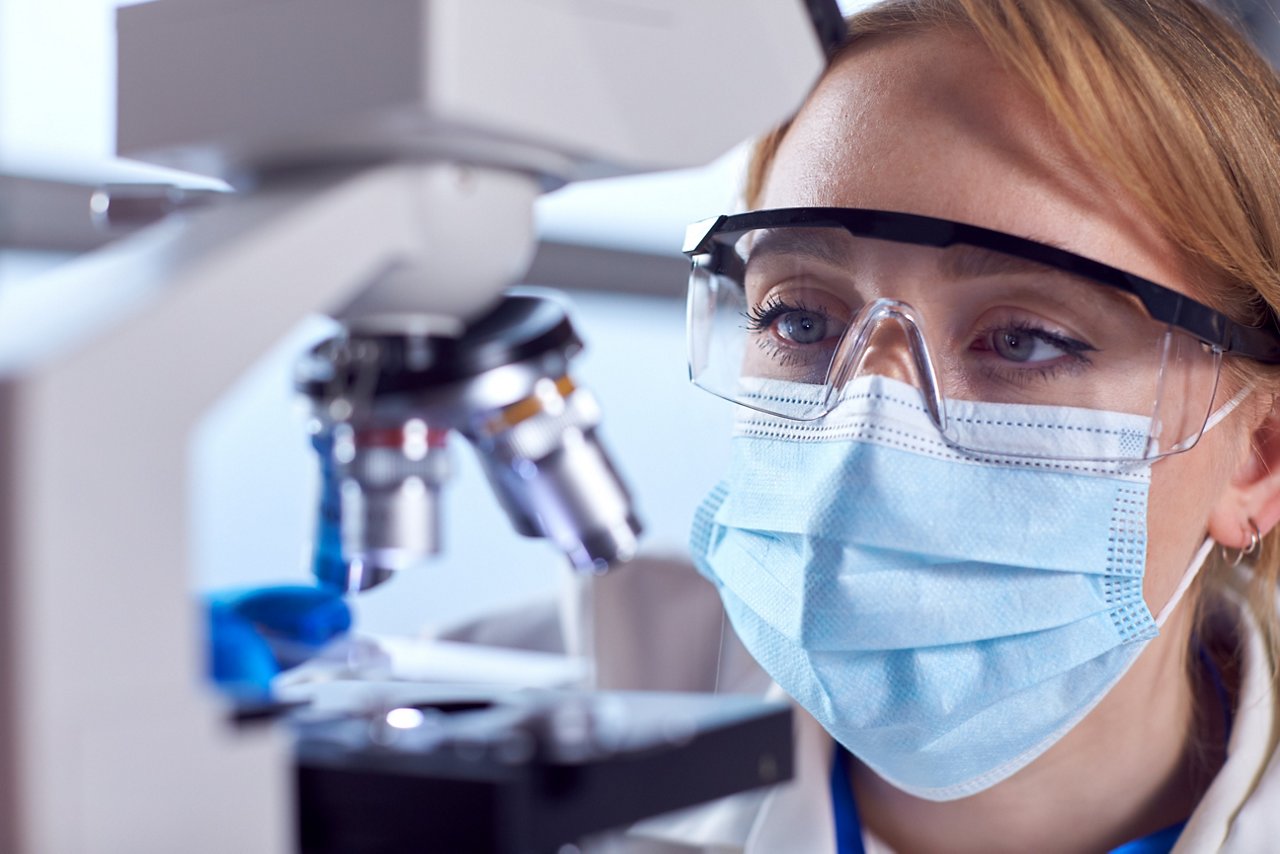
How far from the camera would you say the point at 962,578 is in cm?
112

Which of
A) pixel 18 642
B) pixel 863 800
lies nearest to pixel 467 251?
pixel 18 642

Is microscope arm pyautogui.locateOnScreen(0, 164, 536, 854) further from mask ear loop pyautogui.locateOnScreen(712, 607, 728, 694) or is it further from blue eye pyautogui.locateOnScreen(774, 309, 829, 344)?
mask ear loop pyautogui.locateOnScreen(712, 607, 728, 694)

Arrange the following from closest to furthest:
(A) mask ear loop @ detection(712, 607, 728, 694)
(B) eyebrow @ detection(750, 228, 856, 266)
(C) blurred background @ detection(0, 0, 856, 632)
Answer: (B) eyebrow @ detection(750, 228, 856, 266), (C) blurred background @ detection(0, 0, 856, 632), (A) mask ear loop @ detection(712, 607, 728, 694)

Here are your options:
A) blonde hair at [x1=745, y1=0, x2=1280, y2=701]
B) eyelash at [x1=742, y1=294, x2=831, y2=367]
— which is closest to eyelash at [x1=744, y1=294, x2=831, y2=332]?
eyelash at [x1=742, y1=294, x2=831, y2=367]

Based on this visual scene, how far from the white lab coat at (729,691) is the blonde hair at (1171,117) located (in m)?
0.40

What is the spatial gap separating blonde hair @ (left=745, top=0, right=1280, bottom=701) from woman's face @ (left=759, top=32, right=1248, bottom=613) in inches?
0.8

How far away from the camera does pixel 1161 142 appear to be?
1128 mm

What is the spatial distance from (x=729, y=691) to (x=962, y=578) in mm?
657

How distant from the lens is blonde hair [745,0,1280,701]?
112 centimetres

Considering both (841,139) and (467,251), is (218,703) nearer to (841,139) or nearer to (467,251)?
(467,251)

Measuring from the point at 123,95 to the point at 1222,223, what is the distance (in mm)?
986

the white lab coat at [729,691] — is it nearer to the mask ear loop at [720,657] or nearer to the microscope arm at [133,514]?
the mask ear loop at [720,657]

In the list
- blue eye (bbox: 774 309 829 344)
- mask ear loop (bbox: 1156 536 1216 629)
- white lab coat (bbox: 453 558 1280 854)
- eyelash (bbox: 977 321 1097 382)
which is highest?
blue eye (bbox: 774 309 829 344)

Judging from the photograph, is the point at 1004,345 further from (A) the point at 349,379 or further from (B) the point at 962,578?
(A) the point at 349,379
